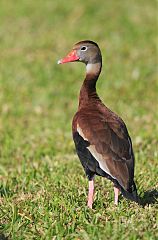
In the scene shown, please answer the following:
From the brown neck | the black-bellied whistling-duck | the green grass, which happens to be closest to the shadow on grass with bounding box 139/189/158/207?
the green grass

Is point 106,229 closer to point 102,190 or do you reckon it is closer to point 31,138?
point 102,190

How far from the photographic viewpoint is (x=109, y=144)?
18.9 ft

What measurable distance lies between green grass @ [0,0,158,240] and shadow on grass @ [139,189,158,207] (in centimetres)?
1

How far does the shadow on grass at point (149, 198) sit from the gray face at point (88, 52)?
1.47m

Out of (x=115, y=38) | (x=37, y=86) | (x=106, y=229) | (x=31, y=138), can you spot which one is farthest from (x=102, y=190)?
(x=115, y=38)

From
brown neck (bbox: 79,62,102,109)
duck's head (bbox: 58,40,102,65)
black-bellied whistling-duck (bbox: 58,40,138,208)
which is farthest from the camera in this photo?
duck's head (bbox: 58,40,102,65)

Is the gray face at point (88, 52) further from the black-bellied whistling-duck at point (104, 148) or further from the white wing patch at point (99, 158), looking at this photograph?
the white wing patch at point (99, 158)

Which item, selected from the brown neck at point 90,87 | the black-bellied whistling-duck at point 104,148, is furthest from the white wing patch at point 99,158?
the brown neck at point 90,87

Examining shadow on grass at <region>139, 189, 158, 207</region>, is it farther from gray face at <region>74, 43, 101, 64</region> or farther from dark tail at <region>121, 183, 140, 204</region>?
gray face at <region>74, 43, 101, 64</region>

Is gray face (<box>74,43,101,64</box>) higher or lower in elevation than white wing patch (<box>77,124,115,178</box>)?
higher

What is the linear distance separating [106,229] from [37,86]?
7.34 metres

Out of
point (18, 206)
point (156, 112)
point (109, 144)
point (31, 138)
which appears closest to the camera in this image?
point (109, 144)

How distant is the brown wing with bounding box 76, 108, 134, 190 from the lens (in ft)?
18.4

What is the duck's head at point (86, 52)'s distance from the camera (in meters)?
6.55
